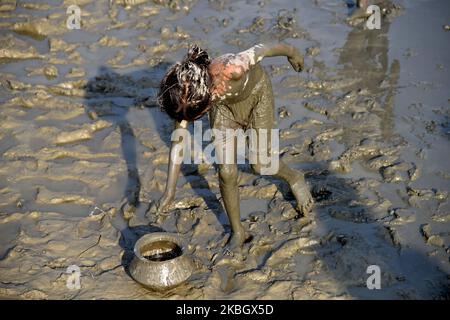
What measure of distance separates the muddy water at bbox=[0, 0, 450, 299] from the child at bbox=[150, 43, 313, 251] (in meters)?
0.29

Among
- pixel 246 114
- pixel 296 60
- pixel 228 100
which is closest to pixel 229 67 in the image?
pixel 228 100

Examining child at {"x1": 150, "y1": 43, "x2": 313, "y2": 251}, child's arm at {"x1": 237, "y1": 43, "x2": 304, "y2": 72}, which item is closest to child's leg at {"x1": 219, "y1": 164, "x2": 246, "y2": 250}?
child at {"x1": 150, "y1": 43, "x2": 313, "y2": 251}

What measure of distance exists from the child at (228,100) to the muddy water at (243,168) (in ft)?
0.94

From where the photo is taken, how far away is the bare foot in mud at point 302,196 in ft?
12.8

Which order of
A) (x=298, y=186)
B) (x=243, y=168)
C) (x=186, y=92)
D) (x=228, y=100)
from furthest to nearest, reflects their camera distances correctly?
(x=243, y=168)
(x=298, y=186)
(x=228, y=100)
(x=186, y=92)

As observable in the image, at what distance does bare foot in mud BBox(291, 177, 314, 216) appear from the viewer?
3.91 m

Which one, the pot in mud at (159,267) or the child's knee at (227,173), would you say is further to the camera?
the child's knee at (227,173)

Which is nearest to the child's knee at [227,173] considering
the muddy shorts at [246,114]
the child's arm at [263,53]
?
the muddy shorts at [246,114]

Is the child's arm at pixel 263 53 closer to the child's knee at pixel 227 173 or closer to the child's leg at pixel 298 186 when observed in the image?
the child's knee at pixel 227 173

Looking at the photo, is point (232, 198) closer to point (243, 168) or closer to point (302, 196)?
point (302, 196)

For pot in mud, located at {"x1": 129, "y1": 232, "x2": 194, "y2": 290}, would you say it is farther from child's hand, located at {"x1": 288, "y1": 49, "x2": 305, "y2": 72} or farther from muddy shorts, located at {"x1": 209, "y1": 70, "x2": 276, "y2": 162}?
child's hand, located at {"x1": 288, "y1": 49, "x2": 305, "y2": 72}

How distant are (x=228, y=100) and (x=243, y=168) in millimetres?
1211

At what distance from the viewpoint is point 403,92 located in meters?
5.32

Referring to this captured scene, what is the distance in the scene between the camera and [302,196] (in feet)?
12.9
